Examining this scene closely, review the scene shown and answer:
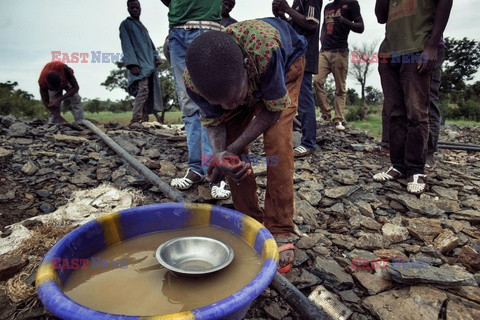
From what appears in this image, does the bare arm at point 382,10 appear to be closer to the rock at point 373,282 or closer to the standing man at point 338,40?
the standing man at point 338,40

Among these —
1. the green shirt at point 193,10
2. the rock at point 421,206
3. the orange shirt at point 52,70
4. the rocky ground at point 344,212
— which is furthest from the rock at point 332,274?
the orange shirt at point 52,70

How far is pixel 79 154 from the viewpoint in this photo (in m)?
3.35

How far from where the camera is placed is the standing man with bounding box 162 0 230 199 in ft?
8.32

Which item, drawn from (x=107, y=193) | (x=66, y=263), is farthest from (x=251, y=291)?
(x=107, y=193)

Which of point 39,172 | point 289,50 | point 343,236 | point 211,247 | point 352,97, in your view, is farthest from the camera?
point 352,97

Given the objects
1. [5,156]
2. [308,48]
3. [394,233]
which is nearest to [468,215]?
[394,233]

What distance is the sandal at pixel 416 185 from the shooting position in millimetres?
2539

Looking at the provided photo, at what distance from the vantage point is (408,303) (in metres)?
1.35

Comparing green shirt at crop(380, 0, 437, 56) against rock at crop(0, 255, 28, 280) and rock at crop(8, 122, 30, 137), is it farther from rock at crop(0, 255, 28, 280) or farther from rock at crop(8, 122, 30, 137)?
rock at crop(8, 122, 30, 137)

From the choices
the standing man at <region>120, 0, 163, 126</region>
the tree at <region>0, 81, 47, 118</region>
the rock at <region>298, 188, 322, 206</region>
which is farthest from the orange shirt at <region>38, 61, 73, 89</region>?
the tree at <region>0, 81, 47, 118</region>

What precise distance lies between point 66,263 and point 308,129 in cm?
300

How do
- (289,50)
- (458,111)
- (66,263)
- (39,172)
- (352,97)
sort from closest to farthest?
(66,263) → (289,50) → (39,172) → (458,111) → (352,97)

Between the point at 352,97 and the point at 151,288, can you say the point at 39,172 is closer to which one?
the point at 151,288

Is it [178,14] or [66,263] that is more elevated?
[178,14]
